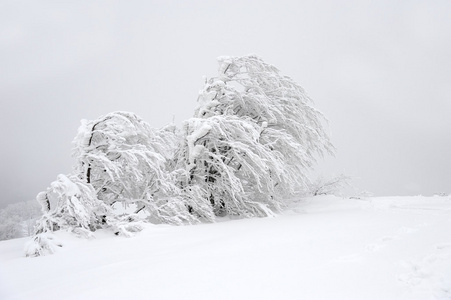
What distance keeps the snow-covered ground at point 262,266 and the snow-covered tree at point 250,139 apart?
3.09 m

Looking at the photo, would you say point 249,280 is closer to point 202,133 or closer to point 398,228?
point 398,228

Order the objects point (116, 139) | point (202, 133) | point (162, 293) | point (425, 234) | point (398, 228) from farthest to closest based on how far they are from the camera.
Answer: point (202, 133) → point (116, 139) → point (398, 228) → point (425, 234) → point (162, 293)

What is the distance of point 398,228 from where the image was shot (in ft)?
14.0

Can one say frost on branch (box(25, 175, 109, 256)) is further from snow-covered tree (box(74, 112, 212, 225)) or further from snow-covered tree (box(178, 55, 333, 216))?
snow-covered tree (box(178, 55, 333, 216))

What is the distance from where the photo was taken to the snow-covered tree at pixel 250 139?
772 centimetres

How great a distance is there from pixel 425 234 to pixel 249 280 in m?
2.74

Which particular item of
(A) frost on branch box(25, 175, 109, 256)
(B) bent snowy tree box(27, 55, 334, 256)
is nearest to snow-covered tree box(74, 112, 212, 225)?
(B) bent snowy tree box(27, 55, 334, 256)

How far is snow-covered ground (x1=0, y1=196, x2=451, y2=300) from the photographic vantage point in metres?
2.42

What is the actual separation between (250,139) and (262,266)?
5.06m

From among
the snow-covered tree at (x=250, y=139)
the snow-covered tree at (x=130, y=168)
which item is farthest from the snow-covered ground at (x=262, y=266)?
the snow-covered tree at (x=250, y=139)

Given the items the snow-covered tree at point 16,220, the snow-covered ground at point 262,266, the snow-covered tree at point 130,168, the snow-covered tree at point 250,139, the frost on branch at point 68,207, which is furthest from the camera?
the snow-covered tree at point 16,220

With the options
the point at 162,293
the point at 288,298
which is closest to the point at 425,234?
the point at 288,298

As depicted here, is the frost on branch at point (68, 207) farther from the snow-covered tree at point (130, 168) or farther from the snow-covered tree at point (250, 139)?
the snow-covered tree at point (250, 139)

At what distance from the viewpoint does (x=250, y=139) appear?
25.5 ft
